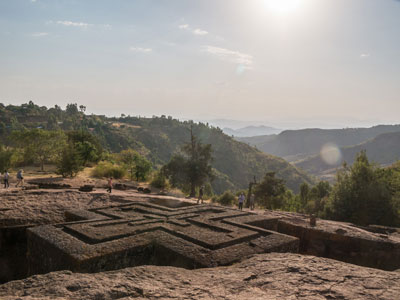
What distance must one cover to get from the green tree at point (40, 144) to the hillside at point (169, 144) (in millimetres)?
43597

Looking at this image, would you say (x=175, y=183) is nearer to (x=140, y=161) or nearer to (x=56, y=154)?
(x=140, y=161)

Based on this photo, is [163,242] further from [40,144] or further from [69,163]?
[40,144]

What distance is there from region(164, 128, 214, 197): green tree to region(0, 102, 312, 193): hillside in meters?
42.3

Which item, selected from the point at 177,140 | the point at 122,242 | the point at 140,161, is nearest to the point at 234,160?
the point at 177,140

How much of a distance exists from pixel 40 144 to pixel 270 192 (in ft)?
93.0

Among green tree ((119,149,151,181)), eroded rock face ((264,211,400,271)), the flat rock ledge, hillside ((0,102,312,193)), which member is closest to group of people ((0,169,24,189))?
green tree ((119,149,151,181))

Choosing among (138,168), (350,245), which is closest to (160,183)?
(138,168)

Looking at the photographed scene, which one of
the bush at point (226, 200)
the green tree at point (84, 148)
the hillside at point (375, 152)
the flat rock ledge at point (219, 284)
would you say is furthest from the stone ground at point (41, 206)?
the hillside at point (375, 152)

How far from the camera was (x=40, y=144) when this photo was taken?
112ft

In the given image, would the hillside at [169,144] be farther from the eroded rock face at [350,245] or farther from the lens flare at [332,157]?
the lens flare at [332,157]

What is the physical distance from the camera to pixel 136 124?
131m

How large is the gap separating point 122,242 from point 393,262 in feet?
31.4

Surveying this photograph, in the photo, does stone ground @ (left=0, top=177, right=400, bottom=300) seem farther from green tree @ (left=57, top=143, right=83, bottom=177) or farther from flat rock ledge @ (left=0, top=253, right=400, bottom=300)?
green tree @ (left=57, top=143, right=83, bottom=177)

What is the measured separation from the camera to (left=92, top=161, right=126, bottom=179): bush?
31234 millimetres
